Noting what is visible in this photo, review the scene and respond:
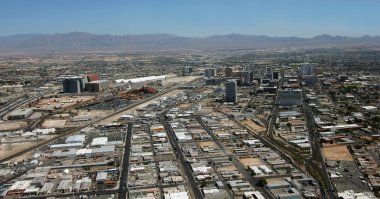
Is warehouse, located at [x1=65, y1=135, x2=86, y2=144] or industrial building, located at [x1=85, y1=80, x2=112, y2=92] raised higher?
industrial building, located at [x1=85, y1=80, x2=112, y2=92]

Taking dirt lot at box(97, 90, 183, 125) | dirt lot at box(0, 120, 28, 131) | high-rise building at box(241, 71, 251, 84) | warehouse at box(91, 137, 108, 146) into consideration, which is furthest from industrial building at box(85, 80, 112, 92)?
warehouse at box(91, 137, 108, 146)

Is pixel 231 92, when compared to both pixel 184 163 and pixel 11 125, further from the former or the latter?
pixel 184 163

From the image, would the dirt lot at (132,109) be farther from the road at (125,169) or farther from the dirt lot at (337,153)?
the dirt lot at (337,153)

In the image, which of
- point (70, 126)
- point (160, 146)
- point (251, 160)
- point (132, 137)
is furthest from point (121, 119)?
point (251, 160)

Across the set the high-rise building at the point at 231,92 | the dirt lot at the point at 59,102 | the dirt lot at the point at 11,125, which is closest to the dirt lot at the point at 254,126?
the high-rise building at the point at 231,92

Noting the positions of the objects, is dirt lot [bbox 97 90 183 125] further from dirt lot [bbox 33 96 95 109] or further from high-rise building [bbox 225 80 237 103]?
high-rise building [bbox 225 80 237 103]
